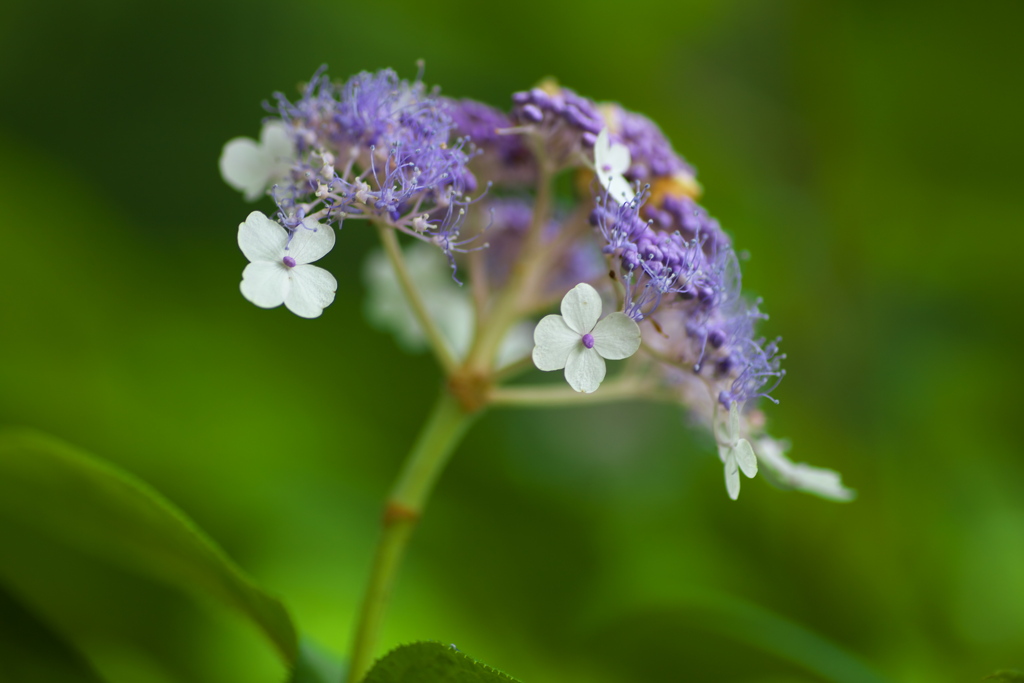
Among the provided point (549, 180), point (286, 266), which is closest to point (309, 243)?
point (286, 266)

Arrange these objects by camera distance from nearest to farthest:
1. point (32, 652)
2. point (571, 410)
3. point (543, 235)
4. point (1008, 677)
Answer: point (1008, 677) < point (32, 652) < point (543, 235) < point (571, 410)

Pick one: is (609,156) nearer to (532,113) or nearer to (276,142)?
(532,113)

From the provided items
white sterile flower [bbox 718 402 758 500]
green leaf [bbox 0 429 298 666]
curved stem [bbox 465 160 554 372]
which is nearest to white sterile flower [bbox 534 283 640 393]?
white sterile flower [bbox 718 402 758 500]

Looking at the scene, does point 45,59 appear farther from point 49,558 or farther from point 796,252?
point 796,252

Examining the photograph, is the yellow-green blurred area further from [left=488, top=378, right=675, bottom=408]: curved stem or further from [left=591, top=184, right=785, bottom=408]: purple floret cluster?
[left=591, top=184, right=785, bottom=408]: purple floret cluster

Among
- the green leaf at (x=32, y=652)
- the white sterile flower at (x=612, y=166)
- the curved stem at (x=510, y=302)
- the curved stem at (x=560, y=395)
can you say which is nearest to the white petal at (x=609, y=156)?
the white sterile flower at (x=612, y=166)

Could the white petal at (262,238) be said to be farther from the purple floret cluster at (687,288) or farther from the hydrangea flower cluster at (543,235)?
the purple floret cluster at (687,288)
